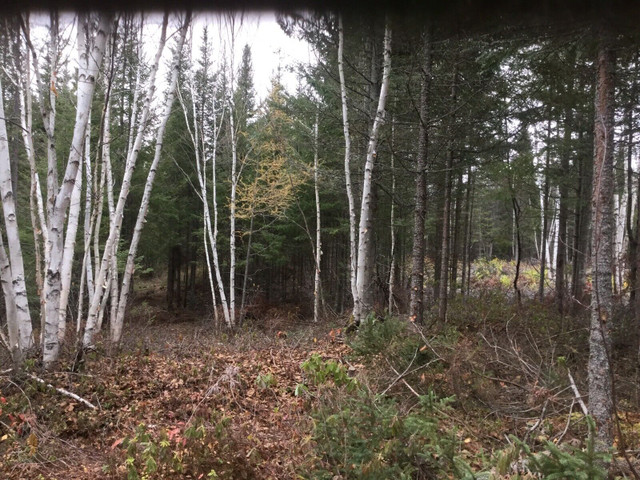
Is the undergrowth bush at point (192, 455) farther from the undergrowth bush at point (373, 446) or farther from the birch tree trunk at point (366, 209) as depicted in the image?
the birch tree trunk at point (366, 209)

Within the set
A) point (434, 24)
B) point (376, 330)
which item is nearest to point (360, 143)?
point (376, 330)

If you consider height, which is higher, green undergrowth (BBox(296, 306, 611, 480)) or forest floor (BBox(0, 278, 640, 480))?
green undergrowth (BBox(296, 306, 611, 480))

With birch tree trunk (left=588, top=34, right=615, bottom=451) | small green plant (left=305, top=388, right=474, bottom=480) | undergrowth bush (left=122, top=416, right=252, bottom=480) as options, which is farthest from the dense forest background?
undergrowth bush (left=122, top=416, right=252, bottom=480)

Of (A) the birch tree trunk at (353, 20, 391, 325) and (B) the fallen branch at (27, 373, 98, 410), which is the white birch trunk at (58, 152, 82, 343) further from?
(A) the birch tree trunk at (353, 20, 391, 325)

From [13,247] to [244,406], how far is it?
4.17m

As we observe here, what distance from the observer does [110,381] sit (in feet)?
17.9

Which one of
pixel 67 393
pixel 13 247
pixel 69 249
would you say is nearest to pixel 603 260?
pixel 67 393

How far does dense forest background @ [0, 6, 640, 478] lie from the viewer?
2.65 meters

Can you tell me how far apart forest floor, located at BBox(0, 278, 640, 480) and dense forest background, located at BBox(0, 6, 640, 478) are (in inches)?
10.5

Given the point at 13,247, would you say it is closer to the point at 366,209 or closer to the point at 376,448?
the point at 376,448

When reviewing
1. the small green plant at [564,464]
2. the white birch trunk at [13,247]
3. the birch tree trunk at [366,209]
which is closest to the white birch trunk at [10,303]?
the white birch trunk at [13,247]

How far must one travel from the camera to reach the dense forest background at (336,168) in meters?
2.65

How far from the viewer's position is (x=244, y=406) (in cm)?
510

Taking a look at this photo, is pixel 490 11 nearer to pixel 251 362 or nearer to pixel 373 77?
pixel 251 362
